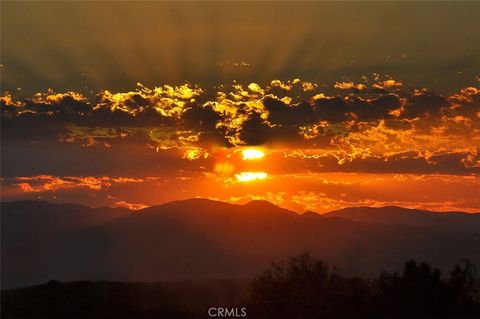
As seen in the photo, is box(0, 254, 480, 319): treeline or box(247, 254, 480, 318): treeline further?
box(0, 254, 480, 319): treeline

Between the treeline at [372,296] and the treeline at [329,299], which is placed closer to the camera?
the treeline at [372,296]

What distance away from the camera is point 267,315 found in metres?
82.4

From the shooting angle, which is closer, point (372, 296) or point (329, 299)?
point (329, 299)

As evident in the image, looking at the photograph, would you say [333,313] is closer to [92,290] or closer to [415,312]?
[415,312]

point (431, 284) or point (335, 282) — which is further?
point (335, 282)

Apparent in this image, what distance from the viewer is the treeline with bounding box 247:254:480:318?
78250 millimetres

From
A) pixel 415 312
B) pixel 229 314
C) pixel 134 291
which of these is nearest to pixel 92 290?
pixel 134 291

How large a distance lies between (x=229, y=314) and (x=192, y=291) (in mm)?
90813

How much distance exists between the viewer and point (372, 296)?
8456 cm

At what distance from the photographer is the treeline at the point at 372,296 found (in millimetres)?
78250

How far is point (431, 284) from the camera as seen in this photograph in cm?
7962

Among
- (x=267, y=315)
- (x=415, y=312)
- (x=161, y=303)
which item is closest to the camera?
(x=415, y=312)

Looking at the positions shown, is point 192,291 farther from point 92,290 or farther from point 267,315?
point 267,315

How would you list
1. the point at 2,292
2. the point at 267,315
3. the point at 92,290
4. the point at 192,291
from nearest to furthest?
the point at 267,315
the point at 92,290
the point at 2,292
the point at 192,291
